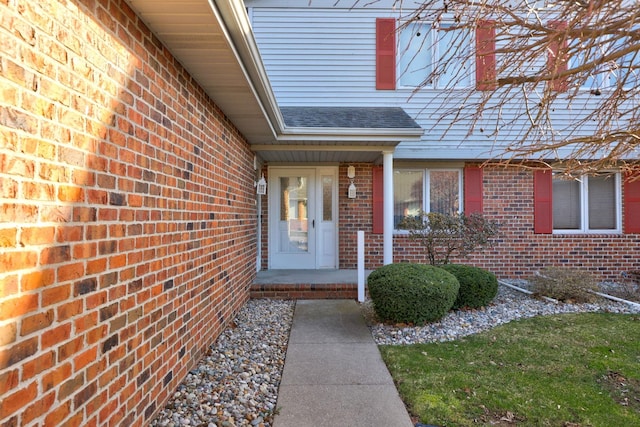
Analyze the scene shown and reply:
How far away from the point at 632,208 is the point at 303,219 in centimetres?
709

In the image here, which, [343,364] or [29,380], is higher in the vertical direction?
[29,380]

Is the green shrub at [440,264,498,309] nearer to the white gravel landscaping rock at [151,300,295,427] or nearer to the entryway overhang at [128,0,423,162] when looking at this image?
the entryway overhang at [128,0,423,162]

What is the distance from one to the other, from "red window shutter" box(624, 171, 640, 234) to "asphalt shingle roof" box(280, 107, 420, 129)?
17.2 ft

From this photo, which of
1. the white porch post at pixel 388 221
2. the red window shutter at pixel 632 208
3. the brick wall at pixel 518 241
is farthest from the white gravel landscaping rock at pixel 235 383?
the red window shutter at pixel 632 208

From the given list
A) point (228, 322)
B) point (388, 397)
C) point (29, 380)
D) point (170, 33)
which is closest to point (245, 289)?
point (228, 322)

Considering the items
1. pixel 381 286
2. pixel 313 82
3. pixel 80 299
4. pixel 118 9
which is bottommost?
pixel 381 286

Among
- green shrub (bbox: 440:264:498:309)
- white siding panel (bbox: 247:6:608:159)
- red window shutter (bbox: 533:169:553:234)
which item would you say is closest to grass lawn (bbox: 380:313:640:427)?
green shrub (bbox: 440:264:498:309)

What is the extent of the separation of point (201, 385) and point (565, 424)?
2.78 m

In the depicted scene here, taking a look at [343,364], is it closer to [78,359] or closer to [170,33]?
[78,359]

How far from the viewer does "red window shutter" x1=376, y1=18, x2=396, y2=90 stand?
7.73 m

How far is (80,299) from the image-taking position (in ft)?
5.88

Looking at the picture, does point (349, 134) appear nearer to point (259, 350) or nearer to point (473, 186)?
point (473, 186)

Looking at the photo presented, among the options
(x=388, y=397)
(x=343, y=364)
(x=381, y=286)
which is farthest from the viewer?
(x=381, y=286)

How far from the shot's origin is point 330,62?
781cm
